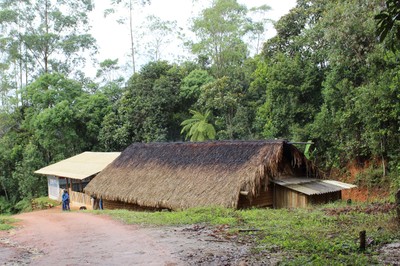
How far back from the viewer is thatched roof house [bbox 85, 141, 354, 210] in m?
15.9

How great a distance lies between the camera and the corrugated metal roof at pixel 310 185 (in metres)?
15.7

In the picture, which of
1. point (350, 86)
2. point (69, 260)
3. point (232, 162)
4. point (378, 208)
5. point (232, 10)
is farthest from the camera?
point (232, 10)

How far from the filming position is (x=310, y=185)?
Answer: 16547 mm

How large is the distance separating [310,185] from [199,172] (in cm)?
502

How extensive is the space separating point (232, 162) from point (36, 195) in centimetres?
2073

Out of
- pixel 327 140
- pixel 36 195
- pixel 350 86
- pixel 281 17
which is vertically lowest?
pixel 36 195

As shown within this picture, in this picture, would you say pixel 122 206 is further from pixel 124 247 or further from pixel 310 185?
pixel 124 247

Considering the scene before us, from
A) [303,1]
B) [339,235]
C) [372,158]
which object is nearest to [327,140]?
[372,158]

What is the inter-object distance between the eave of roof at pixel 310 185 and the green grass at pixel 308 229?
3384mm

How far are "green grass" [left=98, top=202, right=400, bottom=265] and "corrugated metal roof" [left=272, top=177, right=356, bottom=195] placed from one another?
3.39 metres

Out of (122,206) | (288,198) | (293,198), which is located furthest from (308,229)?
(122,206)

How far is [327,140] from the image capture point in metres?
21.2

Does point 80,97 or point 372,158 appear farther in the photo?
point 80,97

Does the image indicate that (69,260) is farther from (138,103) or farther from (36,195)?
(36,195)
